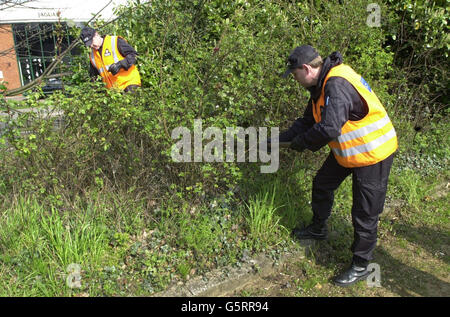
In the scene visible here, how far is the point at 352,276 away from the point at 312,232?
0.59 meters

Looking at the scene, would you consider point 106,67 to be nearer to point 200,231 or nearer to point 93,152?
point 93,152

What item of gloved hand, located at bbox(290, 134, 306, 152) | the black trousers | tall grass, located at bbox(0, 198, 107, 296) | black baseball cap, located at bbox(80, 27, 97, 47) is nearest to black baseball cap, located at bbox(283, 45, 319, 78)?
gloved hand, located at bbox(290, 134, 306, 152)

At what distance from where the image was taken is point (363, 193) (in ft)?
9.67

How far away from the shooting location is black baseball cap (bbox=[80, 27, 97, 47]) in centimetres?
450

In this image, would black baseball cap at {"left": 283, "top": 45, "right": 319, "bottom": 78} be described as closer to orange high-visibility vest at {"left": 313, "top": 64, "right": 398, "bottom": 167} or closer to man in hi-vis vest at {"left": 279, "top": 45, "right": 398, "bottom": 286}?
man in hi-vis vest at {"left": 279, "top": 45, "right": 398, "bottom": 286}

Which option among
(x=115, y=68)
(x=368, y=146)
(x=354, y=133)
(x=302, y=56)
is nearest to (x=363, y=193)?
(x=368, y=146)

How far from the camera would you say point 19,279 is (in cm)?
271

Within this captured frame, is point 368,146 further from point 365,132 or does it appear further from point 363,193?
point 363,193

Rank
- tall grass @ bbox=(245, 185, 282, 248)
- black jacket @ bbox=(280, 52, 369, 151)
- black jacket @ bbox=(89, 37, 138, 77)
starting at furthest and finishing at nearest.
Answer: black jacket @ bbox=(89, 37, 138, 77) → tall grass @ bbox=(245, 185, 282, 248) → black jacket @ bbox=(280, 52, 369, 151)

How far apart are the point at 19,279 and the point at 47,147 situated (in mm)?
1153

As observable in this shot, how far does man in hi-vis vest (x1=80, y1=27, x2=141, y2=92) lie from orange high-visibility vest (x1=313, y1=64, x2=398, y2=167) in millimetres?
2767

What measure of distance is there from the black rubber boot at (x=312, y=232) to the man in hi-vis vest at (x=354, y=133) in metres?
0.47
